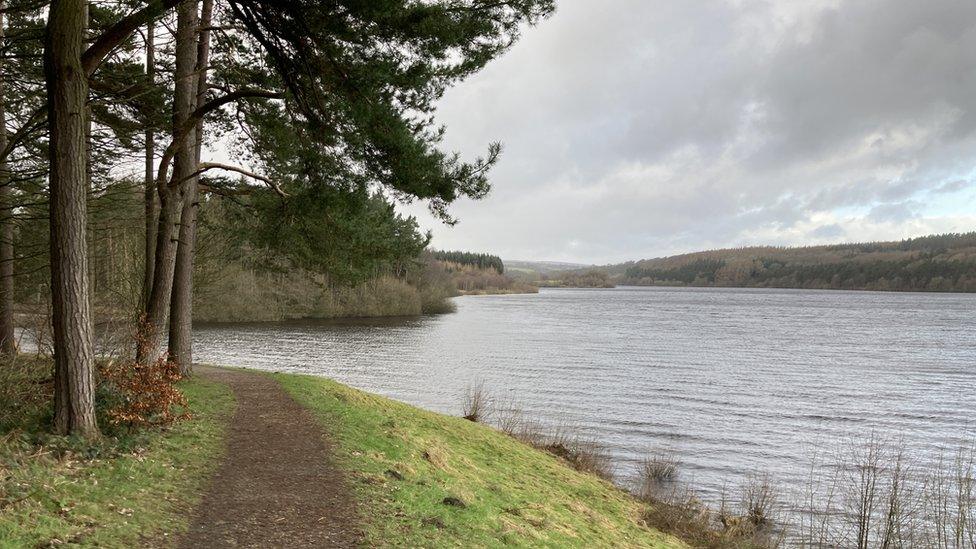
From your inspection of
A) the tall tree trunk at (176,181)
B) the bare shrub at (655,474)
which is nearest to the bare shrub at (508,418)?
the bare shrub at (655,474)

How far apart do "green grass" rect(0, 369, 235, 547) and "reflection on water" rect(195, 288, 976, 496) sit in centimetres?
1022

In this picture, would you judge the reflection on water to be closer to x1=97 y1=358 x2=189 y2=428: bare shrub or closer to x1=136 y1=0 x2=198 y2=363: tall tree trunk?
x1=97 y1=358 x2=189 y2=428: bare shrub

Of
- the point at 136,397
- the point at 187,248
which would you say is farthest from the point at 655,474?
the point at 187,248

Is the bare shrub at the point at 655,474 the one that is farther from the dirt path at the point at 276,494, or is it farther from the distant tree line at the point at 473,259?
the distant tree line at the point at 473,259

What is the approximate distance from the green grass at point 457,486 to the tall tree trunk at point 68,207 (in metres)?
3.26

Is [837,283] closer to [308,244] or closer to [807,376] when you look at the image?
[807,376]

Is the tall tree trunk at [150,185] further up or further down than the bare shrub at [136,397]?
further up

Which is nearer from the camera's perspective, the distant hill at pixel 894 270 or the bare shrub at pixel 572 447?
the bare shrub at pixel 572 447

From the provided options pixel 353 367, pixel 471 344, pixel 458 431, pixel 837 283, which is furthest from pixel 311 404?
pixel 837 283

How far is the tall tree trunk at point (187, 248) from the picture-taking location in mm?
12789

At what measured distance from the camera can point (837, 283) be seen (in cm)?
16925

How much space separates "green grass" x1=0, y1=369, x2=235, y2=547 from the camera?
505cm

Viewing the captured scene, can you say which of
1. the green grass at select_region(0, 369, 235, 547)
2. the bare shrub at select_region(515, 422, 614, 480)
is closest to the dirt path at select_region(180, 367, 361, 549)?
the green grass at select_region(0, 369, 235, 547)

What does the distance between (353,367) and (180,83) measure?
19070mm
